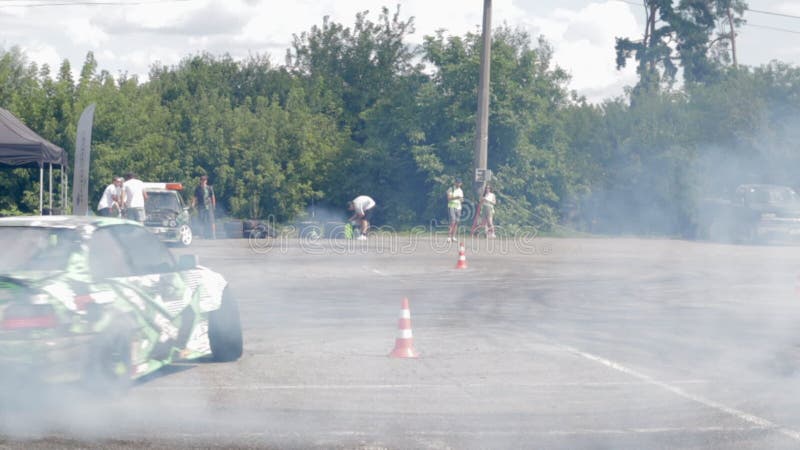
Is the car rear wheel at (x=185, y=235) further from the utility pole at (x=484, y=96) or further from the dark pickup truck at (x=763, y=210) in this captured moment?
the dark pickup truck at (x=763, y=210)

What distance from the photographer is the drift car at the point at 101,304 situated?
258 inches

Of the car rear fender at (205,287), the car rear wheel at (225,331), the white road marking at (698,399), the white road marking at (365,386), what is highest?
the car rear fender at (205,287)

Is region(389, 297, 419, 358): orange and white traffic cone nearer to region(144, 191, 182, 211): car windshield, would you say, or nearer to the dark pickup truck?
region(144, 191, 182, 211): car windshield

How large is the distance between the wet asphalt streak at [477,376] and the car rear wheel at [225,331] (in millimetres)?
120

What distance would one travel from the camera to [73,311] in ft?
22.2

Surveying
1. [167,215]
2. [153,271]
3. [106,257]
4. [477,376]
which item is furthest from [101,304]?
[167,215]

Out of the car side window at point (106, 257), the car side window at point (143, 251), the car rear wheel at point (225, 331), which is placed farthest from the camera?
the car rear wheel at point (225, 331)

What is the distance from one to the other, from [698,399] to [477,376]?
1901mm

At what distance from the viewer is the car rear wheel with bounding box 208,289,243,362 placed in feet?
29.2

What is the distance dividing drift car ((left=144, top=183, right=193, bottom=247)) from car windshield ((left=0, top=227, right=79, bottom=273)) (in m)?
18.7

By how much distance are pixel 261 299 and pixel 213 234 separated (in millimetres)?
15192

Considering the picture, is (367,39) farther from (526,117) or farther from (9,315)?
Answer: (9,315)

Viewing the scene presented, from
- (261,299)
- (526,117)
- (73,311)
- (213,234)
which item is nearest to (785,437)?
(73,311)

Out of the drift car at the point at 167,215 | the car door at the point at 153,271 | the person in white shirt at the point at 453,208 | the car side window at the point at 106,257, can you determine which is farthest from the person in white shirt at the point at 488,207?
the car side window at the point at 106,257
